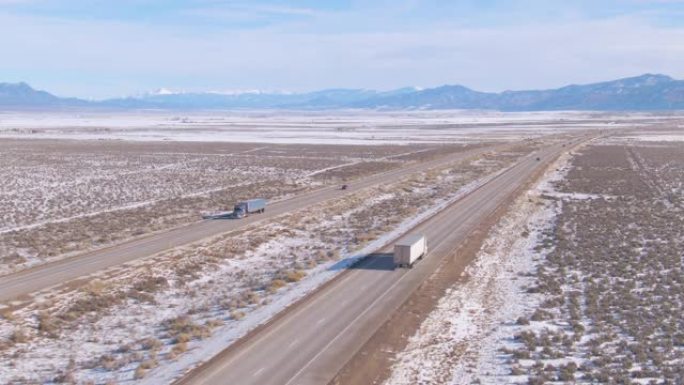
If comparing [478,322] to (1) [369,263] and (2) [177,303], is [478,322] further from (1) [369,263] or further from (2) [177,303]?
(2) [177,303]


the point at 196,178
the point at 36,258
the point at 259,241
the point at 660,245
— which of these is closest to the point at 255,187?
the point at 196,178

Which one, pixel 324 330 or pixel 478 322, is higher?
pixel 324 330

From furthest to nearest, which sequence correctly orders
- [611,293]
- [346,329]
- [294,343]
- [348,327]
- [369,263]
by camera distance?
[369,263]
[611,293]
[348,327]
[346,329]
[294,343]

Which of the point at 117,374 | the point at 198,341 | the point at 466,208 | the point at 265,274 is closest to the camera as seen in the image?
the point at 117,374

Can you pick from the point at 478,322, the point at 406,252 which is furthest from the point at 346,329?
the point at 406,252

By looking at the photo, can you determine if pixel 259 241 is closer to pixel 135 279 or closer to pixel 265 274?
pixel 265 274

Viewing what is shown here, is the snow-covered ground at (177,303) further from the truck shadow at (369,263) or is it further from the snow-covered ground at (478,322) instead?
the snow-covered ground at (478,322)
